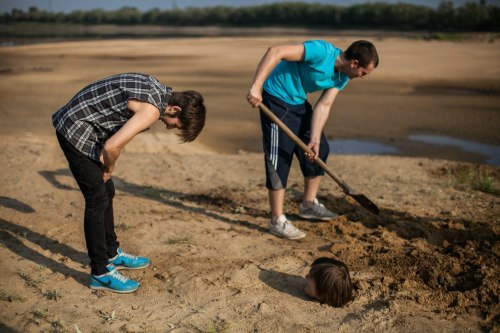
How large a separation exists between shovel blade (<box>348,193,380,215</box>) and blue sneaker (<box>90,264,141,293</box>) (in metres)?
2.08

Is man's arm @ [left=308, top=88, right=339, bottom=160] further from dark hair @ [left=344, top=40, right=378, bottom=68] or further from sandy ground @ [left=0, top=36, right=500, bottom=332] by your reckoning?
sandy ground @ [left=0, top=36, right=500, bottom=332]

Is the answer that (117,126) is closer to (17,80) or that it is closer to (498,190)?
(498,190)

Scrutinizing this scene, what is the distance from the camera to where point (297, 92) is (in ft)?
13.9

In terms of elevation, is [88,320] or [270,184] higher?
[270,184]

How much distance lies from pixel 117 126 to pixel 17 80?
13.2 m

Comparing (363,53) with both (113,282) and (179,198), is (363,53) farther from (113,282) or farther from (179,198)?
(179,198)

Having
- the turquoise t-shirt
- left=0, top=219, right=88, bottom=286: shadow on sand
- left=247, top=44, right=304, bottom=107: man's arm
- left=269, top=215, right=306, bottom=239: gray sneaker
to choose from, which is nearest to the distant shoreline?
the turquoise t-shirt

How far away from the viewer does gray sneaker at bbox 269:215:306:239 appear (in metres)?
4.42

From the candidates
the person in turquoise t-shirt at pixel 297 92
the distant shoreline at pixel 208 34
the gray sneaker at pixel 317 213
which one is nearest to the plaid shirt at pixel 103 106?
the person in turquoise t-shirt at pixel 297 92

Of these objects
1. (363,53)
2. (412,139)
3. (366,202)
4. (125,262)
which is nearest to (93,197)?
(125,262)

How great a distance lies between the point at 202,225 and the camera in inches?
187

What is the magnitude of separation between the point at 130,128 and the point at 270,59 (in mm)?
1329

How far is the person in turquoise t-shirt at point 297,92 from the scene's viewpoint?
12.9 ft

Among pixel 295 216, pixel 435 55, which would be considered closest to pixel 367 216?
pixel 295 216
